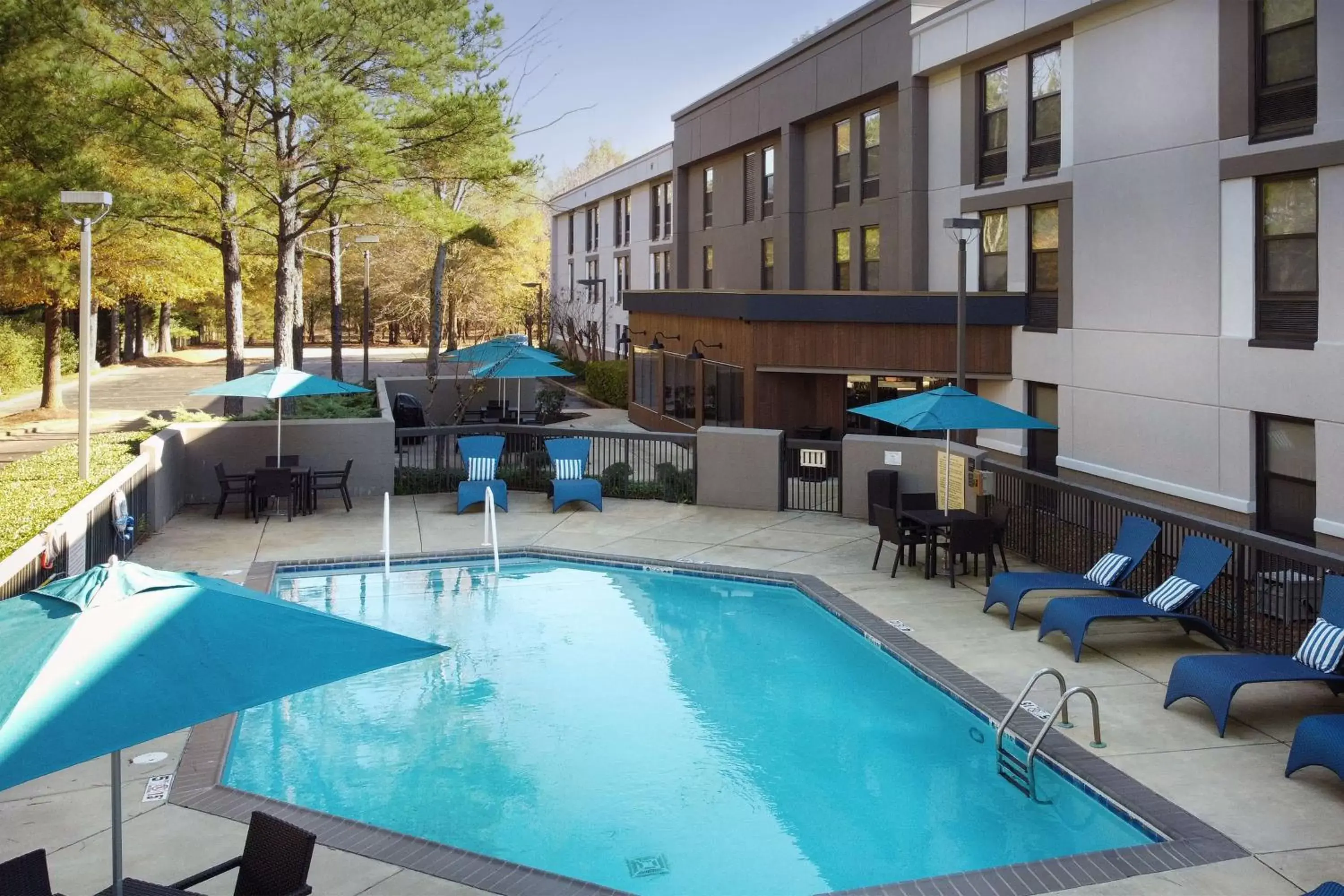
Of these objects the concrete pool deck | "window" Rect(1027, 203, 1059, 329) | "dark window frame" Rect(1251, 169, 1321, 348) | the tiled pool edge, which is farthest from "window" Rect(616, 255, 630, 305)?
the tiled pool edge

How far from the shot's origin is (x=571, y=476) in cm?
2053

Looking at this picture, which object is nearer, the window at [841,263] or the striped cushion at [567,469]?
the striped cushion at [567,469]

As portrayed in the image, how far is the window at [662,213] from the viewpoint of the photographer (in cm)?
4834

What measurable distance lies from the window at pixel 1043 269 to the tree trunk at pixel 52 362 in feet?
90.0

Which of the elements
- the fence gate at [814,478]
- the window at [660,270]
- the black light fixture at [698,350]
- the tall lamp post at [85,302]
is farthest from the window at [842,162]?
the tall lamp post at [85,302]

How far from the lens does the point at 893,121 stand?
27656 millimetres

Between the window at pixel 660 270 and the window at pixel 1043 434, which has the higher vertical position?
the window at pixel 660 270

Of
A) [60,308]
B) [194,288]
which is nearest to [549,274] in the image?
[194,288]

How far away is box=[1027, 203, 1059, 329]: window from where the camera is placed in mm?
22406

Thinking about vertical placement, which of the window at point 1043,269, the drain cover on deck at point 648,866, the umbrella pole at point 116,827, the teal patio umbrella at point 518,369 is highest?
the window at point 1043,269

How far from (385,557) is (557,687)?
5.23m

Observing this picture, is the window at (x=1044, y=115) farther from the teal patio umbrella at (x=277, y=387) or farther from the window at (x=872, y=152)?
the teal patio umbrella at (x=277, y=387)

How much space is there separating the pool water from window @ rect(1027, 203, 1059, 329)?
10.8 m

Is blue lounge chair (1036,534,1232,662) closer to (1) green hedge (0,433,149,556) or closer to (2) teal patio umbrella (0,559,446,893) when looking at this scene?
(2) teal patio umbrella (0,559,446,893)
